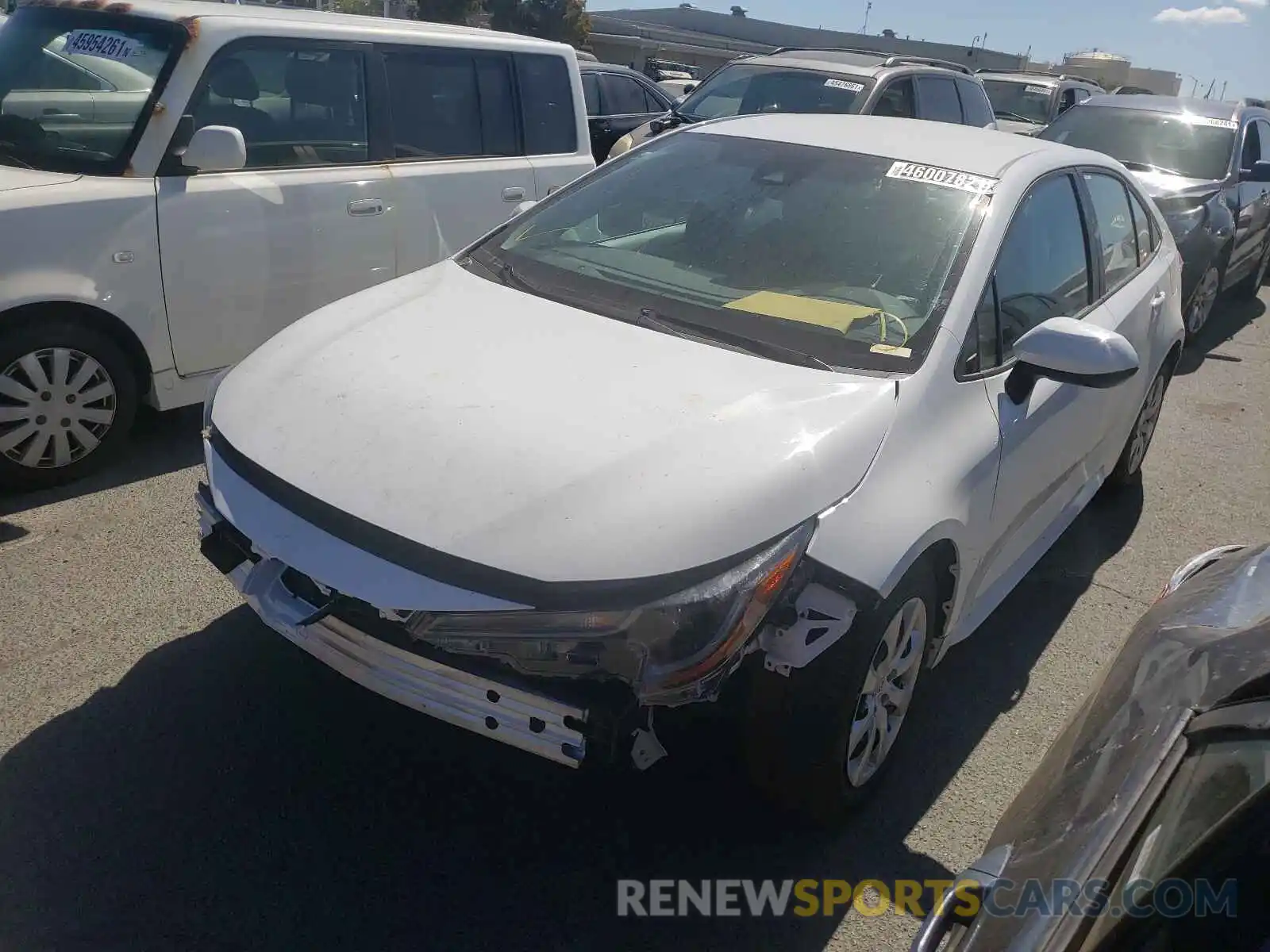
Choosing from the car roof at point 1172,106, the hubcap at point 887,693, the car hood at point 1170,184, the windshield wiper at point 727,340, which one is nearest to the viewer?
the hubcap at point 887,693

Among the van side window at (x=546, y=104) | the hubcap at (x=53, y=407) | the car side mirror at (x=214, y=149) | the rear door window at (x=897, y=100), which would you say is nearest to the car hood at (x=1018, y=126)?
the rear door window at (x=897, y=100)

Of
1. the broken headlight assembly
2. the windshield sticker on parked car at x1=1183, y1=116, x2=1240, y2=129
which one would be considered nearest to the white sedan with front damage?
the broken headlight assembly

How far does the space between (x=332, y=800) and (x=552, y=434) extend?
1143 millimetres

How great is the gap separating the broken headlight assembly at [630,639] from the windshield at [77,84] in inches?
125

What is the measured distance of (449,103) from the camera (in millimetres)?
5621

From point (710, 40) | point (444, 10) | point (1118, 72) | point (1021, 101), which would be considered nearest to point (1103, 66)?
point (1118, 72)

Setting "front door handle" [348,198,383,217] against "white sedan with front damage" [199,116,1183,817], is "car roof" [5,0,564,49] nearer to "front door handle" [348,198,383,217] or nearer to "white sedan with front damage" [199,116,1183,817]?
"front door handle" [348,198,383,217]

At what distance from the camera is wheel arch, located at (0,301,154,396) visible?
411cm

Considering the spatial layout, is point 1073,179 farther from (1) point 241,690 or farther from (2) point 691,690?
(1) point 241,690

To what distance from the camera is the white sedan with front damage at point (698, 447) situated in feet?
7.45

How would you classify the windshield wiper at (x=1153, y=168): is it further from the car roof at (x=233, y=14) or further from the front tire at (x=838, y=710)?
the front tire at (x=838, y=710)

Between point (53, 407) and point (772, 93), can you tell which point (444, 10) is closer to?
point (772, 93)

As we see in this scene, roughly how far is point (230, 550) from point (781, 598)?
1383 mm

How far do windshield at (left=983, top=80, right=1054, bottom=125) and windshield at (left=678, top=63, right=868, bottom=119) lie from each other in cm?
675
